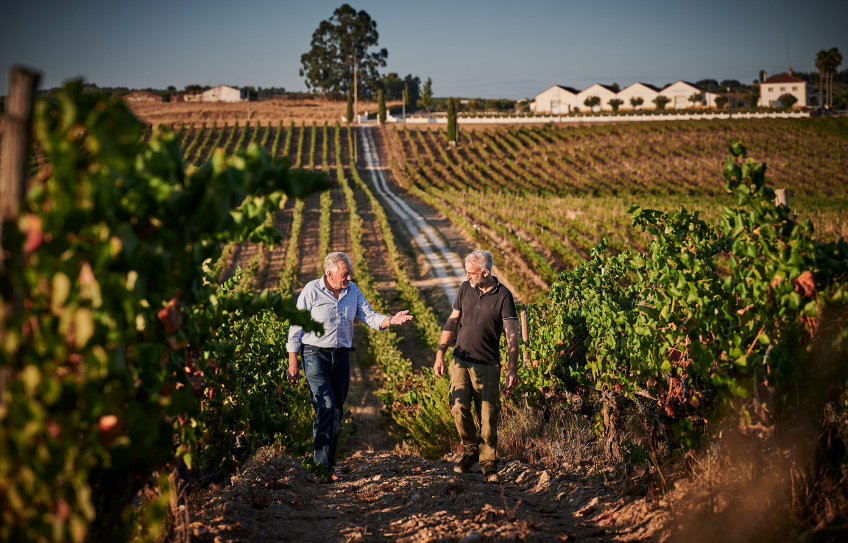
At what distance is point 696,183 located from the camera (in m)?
39.5

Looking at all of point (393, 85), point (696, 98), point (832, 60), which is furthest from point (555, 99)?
point (393, 85)

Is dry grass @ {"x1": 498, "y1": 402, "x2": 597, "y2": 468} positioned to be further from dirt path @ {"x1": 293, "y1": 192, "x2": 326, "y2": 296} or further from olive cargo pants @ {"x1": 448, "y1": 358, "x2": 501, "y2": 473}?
dirt path @ {"x1": 293, "y1": 192, "x2": 326, "y2": 296}

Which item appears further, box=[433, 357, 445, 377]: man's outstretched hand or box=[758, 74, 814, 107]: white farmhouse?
box=[758, 74, 814, 107]: white farmhouse

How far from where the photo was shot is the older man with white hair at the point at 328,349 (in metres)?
4.87

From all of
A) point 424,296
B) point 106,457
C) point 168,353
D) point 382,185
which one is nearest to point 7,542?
point 106,457

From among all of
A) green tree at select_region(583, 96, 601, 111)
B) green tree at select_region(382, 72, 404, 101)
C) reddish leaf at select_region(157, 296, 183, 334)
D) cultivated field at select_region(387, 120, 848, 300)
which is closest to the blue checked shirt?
reddish leaf at select_region(157, 296, 183, 334)

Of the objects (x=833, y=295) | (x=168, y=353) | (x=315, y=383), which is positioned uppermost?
(x=833, y=295)

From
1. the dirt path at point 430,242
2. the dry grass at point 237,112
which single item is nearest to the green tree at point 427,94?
the dry grass at point 237,112

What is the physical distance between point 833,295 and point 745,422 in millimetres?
873

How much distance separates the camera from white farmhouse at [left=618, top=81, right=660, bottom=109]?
3211 inches

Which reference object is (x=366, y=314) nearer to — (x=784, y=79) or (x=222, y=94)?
(x=222, y=94)

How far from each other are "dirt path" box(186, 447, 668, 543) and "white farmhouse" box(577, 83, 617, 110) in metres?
84.9

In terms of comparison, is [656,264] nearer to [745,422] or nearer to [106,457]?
[745,422]

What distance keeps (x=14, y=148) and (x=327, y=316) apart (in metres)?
3.33
